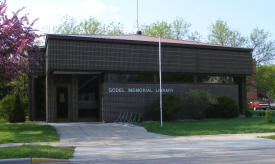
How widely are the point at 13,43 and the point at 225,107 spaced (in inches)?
572

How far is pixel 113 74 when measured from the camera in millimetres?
21156

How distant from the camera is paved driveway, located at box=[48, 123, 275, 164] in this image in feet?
29.1

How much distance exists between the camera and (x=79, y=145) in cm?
1194

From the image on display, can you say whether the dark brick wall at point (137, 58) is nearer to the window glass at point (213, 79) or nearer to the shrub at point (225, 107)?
the window glass at point (213, 79)

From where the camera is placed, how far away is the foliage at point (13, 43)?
1588 centimetres

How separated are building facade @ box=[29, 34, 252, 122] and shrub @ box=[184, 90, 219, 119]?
908mm

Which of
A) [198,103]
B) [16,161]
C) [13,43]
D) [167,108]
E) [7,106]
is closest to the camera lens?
[16,161]

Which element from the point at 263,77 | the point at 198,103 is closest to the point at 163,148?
the point at 198,103

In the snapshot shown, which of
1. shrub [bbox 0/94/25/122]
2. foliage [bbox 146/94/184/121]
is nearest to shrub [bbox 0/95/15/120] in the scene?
shrub [bbox 0/94/25/122]

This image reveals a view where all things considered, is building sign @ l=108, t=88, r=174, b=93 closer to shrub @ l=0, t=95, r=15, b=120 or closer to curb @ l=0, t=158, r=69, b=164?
shrub @ l=0, t=95, r=15, b=120

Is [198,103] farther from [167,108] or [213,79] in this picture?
[213,79]

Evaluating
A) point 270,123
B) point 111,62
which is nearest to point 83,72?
point 111,62

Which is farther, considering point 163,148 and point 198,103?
point 198,103

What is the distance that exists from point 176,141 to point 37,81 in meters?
14.1
